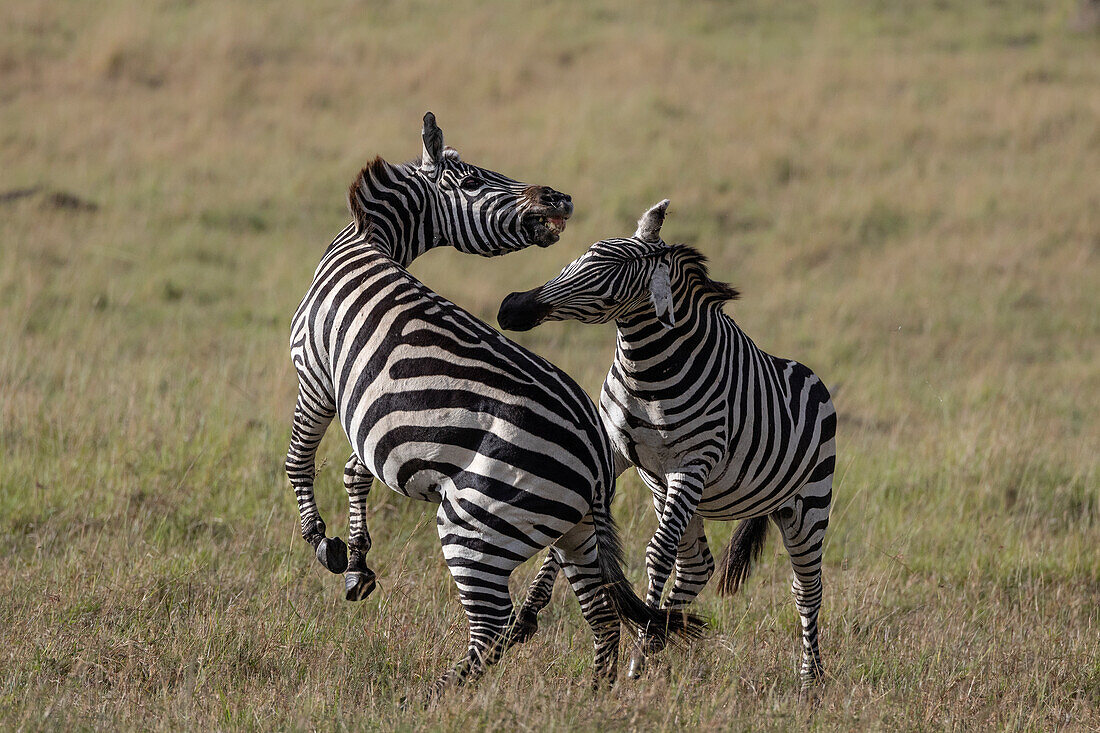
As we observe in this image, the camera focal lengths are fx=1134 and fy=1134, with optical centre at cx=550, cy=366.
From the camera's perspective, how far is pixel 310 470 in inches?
192

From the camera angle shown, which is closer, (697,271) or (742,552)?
(697,271)

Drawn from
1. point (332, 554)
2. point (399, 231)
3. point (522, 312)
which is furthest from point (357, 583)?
point (399, 231)

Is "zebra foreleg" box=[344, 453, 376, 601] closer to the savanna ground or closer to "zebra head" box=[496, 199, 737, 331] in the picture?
the savanna ground

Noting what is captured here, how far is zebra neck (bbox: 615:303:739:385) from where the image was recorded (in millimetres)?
4520

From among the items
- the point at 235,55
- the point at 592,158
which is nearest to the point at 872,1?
the point at 592,158

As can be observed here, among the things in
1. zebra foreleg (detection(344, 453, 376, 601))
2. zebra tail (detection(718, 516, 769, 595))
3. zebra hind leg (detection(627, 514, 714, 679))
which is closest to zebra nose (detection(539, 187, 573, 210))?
zebra foreleg (detection(344, 453, 376, 601))

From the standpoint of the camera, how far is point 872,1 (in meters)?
21.4

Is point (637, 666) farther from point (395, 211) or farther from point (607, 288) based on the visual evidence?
point (395, 211)

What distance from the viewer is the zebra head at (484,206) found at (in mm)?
4754

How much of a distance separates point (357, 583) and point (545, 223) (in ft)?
5.51

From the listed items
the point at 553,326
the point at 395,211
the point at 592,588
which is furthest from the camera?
the point at 553,326

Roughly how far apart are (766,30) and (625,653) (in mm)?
17118

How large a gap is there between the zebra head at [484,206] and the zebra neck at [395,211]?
47mm

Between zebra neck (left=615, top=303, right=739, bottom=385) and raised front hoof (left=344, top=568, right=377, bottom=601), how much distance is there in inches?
52.7
